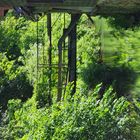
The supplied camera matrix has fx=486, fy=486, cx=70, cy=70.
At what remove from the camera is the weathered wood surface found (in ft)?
22.6

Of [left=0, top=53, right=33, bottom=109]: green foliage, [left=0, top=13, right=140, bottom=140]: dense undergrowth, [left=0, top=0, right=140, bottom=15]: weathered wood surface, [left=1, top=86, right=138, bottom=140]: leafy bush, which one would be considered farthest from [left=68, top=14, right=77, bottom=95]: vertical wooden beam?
[left=0, top=53, right=33, bottom=109]: green foliage

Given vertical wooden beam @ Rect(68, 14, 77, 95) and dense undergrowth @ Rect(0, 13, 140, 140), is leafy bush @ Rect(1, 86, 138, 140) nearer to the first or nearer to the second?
dense undergrowth @ Rect(0, 13, 140, 140)

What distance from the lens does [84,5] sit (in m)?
7.81

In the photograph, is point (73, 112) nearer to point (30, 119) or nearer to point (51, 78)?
point (30, 119)

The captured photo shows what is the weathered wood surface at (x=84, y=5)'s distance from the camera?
6902mm

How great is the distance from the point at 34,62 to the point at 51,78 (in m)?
2.77

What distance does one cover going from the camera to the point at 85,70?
41.9 feet

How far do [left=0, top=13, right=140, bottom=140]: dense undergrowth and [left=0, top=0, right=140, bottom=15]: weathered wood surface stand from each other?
36 cm

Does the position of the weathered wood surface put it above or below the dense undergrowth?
above

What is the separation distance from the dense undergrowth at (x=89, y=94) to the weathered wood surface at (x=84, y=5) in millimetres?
358

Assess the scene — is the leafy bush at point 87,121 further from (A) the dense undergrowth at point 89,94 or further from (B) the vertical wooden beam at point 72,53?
(B) the vertical wooden beam at point 72,53

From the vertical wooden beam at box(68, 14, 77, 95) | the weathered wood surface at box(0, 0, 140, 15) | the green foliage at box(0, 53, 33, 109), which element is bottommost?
the green foliage at box(0, 53, 33, 109)

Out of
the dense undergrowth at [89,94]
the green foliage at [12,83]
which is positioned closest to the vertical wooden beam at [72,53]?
the dense undergrowth at [89,94]

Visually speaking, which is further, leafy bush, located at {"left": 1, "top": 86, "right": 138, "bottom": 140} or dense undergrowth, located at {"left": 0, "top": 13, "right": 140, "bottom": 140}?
leafy bush, located at {"left": 1, "top": 86, "right": 138, "bottom": 140}
